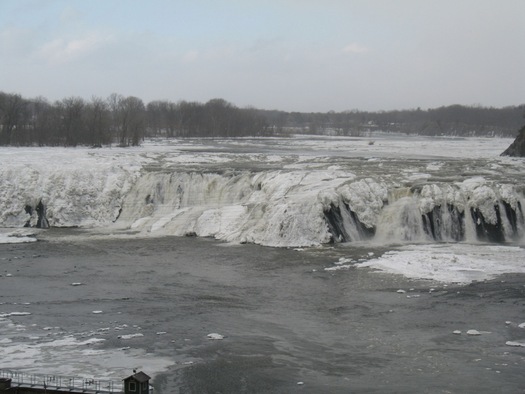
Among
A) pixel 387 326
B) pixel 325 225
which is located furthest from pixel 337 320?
pixel 325 225

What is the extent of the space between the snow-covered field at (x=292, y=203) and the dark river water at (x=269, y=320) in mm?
2908

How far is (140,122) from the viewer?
79500 millimetres

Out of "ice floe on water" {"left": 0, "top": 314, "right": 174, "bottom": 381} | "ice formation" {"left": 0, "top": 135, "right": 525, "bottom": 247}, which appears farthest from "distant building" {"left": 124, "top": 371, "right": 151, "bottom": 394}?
"ice formation" {"left": 0, "top": 135, "right": 525, "bottom": 247}

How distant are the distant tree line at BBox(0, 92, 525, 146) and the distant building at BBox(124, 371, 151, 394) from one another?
6224 cm

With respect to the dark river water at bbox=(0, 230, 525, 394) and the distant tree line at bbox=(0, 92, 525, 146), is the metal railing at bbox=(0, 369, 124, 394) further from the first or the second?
the distant tree line at bbox=(0, 92, 525, 146)

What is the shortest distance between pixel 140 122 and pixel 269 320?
5972 cm

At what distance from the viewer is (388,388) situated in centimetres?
1666

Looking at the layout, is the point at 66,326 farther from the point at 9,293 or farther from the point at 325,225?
the point at 325,225

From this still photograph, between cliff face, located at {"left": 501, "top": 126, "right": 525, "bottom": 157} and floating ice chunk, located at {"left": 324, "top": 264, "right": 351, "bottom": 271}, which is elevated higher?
cliff face, located at {"left": 501, "top": 126, "right": 525, "bottom": 157}

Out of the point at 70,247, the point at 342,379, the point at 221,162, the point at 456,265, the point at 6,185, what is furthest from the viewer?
the point at 221,162

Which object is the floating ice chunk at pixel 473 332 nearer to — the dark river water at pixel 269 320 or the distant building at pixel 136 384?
the dark river water at pixel 269 320

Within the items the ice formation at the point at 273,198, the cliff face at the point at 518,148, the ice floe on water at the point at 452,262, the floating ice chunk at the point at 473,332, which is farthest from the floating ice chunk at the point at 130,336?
the cliff face at the point at 518,148

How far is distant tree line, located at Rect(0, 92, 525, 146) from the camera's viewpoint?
75.5m

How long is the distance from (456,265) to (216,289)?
9806 mm
